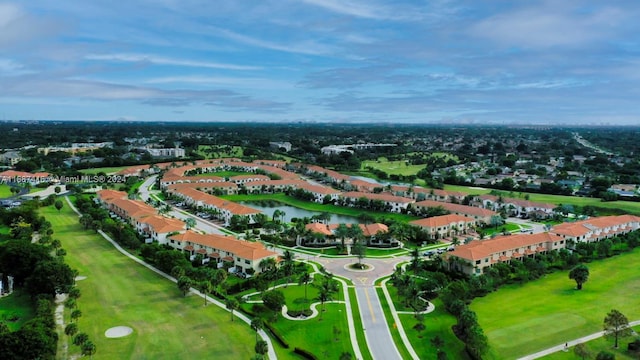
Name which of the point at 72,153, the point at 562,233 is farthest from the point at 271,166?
the point at 562,233

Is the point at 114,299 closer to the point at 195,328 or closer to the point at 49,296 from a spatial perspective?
the point at 49,296

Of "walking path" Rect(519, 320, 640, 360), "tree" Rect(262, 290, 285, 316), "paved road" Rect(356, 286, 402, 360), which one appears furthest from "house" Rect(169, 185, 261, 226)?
"walking path" Rect(519, 320, 640, 360)

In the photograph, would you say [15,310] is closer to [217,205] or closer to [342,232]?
[342,232]

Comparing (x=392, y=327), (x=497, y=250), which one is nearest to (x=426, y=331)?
(x=392, y=327)

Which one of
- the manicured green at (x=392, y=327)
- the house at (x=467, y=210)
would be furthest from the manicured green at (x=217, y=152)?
the manicured green at (x=392, y=327)

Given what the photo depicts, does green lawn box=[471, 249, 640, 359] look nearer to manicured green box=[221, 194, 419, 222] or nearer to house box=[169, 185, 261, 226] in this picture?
manicured green box=[221, 194, 419, 222]

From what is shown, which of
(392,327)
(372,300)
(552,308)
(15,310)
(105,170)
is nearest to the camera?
(392,327)

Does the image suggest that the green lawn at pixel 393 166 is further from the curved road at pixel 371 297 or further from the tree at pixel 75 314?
the tree at pixel 75 314
